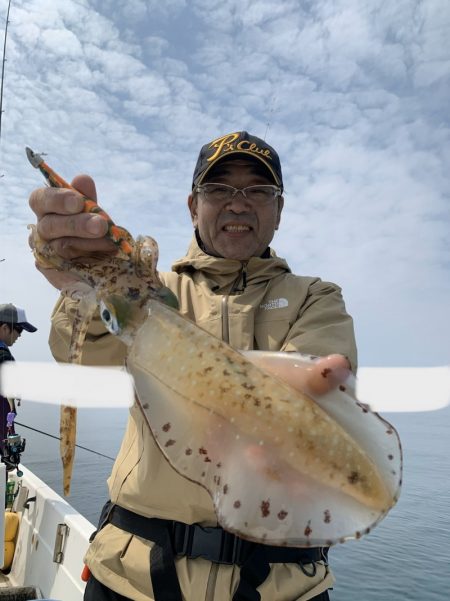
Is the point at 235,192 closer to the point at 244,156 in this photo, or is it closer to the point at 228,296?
the point at 244,156

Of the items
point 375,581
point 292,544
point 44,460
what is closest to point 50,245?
point 292,544

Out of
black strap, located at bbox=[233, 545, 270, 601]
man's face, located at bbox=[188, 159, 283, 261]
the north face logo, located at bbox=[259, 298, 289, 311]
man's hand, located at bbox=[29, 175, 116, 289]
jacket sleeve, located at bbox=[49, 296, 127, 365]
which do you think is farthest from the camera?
man's face, located at bbox=[188, 159, 283, 261]

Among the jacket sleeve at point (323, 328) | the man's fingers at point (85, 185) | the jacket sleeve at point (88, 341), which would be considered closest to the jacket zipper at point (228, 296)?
the jacket sleeve at point (323, 328)

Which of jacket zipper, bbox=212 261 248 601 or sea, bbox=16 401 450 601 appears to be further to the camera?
sea, bbox=16 401 450 601

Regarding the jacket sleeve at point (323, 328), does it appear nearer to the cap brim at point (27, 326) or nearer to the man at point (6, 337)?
the man at point (6, 337)

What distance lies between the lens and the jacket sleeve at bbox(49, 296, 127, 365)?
253cm

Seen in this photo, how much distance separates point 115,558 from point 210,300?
1564 millimetres

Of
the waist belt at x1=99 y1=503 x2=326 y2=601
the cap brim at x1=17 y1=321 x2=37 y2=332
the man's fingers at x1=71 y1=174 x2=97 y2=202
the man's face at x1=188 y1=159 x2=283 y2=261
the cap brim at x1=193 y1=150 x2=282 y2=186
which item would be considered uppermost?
the cap brim at x1=193 y1=150 x2=282 y2=186

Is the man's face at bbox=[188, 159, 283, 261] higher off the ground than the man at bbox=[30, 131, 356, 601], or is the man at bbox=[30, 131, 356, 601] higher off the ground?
the man's face at bbox=[188, 159, 283, 261]

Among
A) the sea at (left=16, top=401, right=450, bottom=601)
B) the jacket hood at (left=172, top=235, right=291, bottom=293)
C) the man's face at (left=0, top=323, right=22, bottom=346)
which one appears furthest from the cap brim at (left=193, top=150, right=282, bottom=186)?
the man's face at (left=0, top=323, right=22, bottom=346)

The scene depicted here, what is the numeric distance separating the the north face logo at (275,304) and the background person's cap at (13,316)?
642 centimetres

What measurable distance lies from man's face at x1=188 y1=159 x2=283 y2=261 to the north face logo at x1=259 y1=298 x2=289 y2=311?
53 centimetres

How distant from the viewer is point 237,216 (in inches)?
125
